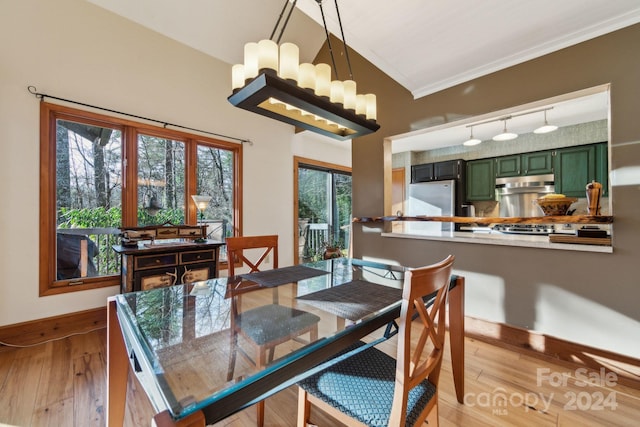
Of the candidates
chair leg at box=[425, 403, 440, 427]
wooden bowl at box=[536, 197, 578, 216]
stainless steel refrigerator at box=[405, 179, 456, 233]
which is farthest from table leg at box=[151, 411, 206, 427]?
stainless steel refrigerator at box=[405, 179, 456, 233]

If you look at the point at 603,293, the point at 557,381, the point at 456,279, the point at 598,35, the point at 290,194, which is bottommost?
the point at 557,381

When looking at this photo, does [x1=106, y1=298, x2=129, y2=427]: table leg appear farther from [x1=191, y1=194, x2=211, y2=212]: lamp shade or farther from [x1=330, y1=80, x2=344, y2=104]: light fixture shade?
[x1=191, y1=194, x2=211, y2=212]: lamp shade

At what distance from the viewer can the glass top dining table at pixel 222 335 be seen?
0.66 metres

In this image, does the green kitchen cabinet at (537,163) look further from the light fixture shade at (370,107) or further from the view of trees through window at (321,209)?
the light fixture shade at (370,107)

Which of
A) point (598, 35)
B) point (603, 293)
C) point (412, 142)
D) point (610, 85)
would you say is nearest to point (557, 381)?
point (603, 293)

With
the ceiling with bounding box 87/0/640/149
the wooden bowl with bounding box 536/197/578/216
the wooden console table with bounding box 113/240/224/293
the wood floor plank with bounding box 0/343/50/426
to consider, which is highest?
the ceiling with bounding box 87/0/640/149

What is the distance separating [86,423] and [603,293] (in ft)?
10.9

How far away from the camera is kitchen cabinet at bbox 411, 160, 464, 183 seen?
4.79 metres

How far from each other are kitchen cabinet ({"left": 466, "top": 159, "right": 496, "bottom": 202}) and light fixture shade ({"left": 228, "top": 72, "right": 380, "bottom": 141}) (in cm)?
382

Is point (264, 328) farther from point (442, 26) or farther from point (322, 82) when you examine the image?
point (442, 26)

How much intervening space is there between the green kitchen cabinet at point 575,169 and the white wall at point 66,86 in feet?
15.5

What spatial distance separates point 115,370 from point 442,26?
2798 millimetres

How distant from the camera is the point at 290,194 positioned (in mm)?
4258

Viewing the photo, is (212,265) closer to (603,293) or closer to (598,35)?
(603,293)
